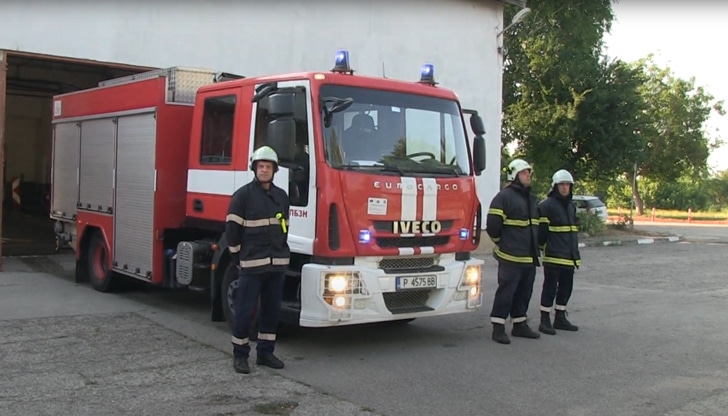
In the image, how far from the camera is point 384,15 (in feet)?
54.0

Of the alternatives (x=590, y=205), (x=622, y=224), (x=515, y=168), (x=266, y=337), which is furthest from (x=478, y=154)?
(x=622, y=224)

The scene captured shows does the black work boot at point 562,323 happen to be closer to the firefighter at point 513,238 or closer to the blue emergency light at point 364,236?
the firefighter at point 513,238

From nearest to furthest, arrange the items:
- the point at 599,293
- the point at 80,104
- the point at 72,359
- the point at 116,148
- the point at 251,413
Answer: the point at 251,413 < the point at 72,359 < the point at 116,148 < the point at 80,104 < the point at 599,293

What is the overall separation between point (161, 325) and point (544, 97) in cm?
2012

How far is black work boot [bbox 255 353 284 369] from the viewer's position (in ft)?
21.0

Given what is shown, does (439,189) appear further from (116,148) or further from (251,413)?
(116,148)

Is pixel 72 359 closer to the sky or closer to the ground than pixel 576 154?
closer to the ground

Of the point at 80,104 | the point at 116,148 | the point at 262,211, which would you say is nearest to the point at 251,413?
the point at 262,211

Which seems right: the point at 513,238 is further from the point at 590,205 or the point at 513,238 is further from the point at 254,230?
the point at 590,205

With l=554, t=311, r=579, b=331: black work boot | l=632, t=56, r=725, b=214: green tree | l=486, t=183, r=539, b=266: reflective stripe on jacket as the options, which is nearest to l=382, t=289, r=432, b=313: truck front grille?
l=486, t=183, r=539, b=266: reflective stripe on jacket

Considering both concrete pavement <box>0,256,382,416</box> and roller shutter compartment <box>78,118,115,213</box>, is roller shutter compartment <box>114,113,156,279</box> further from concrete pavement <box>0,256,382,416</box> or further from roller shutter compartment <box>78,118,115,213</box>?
concrete pavement <box>0,256,382,416</box>

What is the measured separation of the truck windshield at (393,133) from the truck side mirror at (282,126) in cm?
31

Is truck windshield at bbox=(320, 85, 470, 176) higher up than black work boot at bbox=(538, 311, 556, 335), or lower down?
higher up

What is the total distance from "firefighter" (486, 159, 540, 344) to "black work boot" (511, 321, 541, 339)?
31 cm
